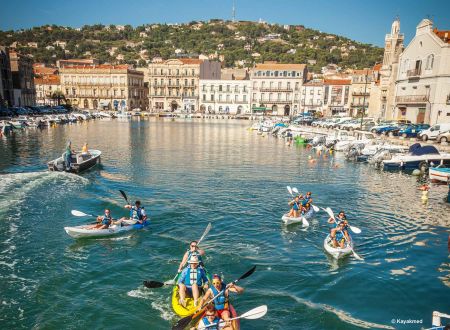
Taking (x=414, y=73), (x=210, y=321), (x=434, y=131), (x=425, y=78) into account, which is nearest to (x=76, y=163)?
(x=210, y=321)

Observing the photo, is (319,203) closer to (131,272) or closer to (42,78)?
(131,272)

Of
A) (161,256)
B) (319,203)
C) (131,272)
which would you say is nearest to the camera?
(131,272)

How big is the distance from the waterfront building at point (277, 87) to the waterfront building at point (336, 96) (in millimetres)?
8777

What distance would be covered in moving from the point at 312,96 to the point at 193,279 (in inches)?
3753

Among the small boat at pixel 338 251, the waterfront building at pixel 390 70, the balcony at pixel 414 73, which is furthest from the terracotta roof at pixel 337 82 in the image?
the small boat at pixel 338 251

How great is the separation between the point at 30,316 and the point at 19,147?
1477 inches

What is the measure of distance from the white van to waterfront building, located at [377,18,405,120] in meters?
19.6

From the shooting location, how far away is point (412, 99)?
2035 inches

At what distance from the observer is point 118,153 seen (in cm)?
4075

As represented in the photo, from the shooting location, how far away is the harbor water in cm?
1160

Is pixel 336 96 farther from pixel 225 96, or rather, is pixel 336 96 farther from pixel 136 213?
pixel 136 213

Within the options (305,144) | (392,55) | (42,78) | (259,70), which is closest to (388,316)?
(305,144)

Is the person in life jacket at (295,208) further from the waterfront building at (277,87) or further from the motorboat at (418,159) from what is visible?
the waterfront building at (277,87)

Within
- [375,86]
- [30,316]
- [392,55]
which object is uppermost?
[392,55]
